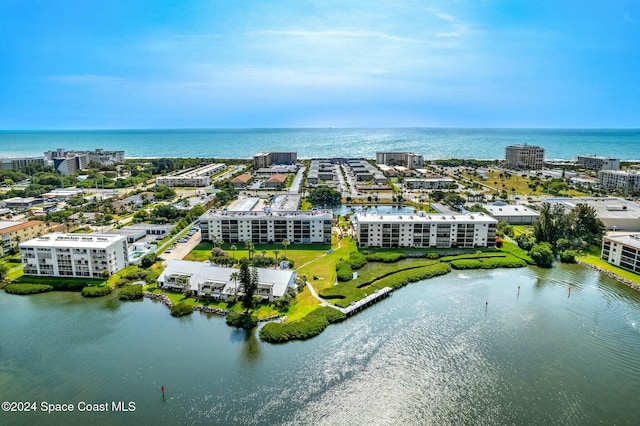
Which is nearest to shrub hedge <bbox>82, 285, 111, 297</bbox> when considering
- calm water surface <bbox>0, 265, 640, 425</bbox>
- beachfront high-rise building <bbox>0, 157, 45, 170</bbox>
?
calm water surface <bbox>0, 265, 640, 425</bbox>

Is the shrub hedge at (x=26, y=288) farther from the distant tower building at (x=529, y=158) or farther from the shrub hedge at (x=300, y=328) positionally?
the distant tower building at (x=529, y=158)

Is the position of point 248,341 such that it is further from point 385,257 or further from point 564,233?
point 564,233

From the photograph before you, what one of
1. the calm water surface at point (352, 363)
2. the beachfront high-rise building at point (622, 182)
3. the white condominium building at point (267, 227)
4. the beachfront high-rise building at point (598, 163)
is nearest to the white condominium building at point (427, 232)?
the white condominium building at point (267, 227)

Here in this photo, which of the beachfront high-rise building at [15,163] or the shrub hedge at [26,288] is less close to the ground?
the beachfront high-rise building at [15,163]

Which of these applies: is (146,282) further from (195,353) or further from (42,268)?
(195,353)

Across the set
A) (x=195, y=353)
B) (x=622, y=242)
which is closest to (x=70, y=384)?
(x=195, y=353)
